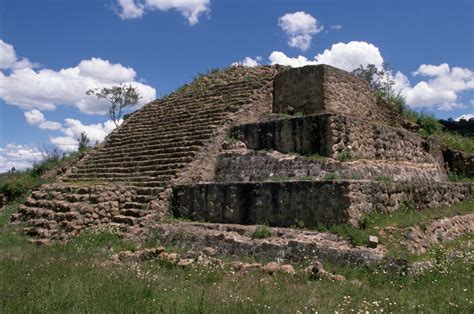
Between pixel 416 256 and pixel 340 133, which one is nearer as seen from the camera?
pixel 416 256

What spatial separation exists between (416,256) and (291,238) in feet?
6.76

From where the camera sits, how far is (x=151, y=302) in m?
4.87

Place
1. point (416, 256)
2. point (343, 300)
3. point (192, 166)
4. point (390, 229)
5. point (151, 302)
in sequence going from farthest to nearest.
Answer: point (192, 166), point (390, 229), point (416, 256), point (343, 300), point (151, 302)

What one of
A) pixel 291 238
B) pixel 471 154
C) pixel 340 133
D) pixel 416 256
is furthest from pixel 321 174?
pixel 471 154

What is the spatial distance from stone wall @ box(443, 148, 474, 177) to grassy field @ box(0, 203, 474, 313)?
8.24 meters

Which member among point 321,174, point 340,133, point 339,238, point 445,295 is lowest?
point 445,295

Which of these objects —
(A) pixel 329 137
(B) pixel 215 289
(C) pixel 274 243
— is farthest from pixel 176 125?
(B) pixel 215 289

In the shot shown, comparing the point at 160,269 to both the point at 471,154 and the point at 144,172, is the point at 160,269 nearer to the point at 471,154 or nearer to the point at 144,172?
the point at 144,172

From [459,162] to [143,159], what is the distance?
1032cm

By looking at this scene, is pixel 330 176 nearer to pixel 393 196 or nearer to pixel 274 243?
pixel 393 196

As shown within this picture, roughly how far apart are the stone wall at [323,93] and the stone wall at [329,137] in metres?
1.89

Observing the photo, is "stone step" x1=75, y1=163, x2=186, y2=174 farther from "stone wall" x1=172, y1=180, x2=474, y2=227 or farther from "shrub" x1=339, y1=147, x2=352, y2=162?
"shrub" x1=339, y1=147, x2=352, y2=162

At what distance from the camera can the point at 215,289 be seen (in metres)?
5.90

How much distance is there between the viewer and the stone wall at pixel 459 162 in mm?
15352
